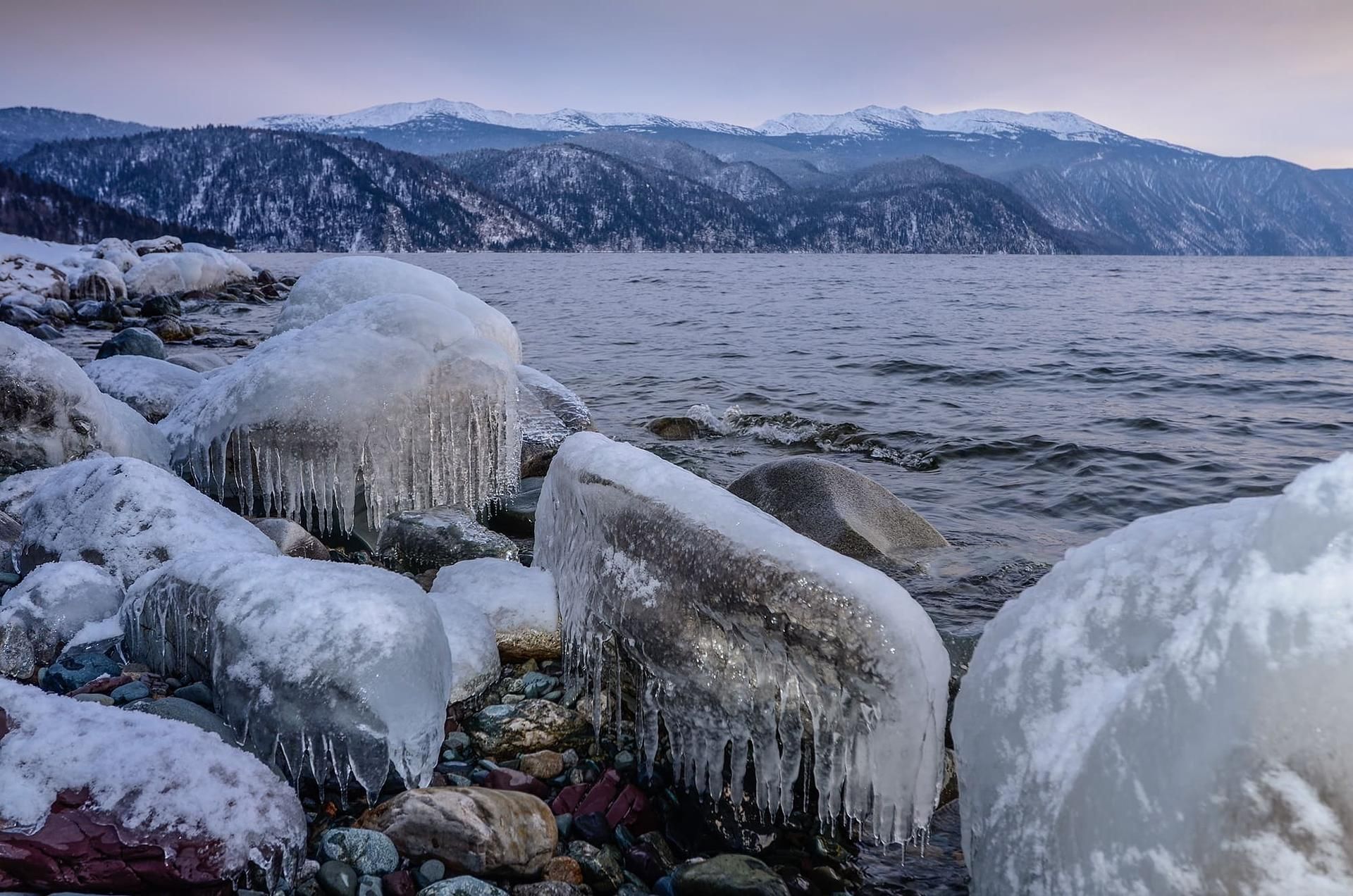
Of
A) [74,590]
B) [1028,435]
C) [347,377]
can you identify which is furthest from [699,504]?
[1028,435]

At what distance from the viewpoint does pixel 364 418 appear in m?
6.15

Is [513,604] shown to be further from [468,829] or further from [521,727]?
[468,829]

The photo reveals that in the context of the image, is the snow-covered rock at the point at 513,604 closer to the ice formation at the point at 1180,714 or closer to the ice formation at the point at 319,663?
the ice formation at the point at 319,663

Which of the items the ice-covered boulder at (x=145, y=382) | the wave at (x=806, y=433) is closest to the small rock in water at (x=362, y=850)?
the ice-covered boulder at (x=145, y=382)

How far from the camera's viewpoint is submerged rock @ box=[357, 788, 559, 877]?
2777 mm

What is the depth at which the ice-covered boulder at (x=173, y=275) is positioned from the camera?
3080 cm

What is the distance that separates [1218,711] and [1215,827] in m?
0.25

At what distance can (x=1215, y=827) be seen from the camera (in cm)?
176

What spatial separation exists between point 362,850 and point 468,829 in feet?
1.18

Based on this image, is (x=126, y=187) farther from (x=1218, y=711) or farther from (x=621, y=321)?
(x=1218, y=711)

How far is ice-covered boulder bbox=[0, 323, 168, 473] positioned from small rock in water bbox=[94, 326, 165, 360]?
8674 millimetres

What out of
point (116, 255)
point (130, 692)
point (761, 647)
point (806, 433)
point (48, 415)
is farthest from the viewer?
point (116, 255)

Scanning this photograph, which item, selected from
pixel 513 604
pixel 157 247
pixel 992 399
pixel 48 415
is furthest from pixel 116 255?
pixel 513 604

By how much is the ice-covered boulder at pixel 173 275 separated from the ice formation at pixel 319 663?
107 ft
